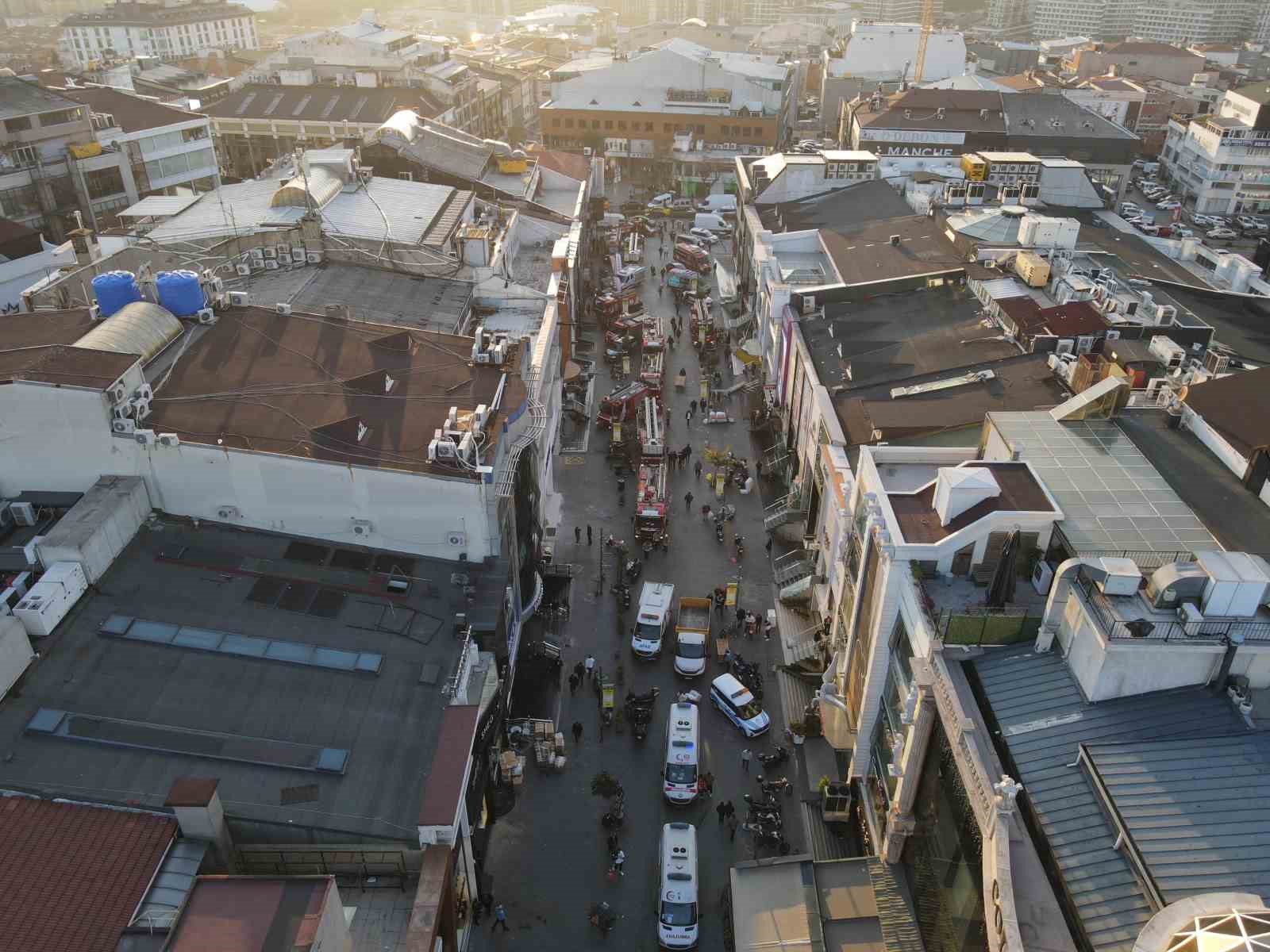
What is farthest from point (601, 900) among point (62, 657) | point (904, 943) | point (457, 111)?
point (457, 111)

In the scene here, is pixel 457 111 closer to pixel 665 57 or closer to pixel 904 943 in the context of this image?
pixel 665 57

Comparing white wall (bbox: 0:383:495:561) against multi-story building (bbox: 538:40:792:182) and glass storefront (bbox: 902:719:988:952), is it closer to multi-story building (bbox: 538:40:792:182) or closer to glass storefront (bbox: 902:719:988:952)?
glass storefront (bbox: 902:719:988:952)

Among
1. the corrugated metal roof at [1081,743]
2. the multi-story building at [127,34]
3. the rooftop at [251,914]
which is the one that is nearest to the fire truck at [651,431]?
the corrugated metal roof at [1081,743]

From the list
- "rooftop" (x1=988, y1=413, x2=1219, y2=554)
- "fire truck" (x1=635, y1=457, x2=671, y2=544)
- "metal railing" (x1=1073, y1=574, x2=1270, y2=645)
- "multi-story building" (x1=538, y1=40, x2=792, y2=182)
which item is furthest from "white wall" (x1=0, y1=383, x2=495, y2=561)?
"multi-story building" (x1=538, y1=40, x2=792, y2=182)

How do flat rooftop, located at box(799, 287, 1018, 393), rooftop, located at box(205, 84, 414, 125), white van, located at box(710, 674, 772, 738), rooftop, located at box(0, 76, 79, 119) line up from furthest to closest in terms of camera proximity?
rooftop, located at box(205, 84, 414, 125) < rooftop, located at box(0, 76, 79, 119) < flat rooftop, located at box(799, 287, 1018, 393) < white van, located at box(710, 674, 772, 738)

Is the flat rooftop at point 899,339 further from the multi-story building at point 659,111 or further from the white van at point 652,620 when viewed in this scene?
the multi-story building at point 659,111

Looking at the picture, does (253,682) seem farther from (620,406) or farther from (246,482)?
(620,406)
